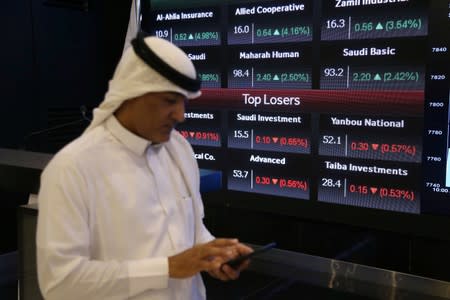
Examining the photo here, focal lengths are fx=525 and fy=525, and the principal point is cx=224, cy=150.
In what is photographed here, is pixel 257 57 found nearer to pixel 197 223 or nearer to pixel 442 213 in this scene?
pixel 442 213

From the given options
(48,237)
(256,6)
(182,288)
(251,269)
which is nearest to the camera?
(48,237)

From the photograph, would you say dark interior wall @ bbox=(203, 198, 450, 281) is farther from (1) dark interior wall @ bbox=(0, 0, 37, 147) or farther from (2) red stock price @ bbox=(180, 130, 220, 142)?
(1) dark interior wall @ bbox=(0, 0, 37, 147)

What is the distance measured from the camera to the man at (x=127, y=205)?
3.84 ft

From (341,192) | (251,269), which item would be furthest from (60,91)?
(341,192)

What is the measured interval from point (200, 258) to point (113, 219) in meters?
0.23

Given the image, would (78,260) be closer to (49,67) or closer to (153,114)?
(153,114)

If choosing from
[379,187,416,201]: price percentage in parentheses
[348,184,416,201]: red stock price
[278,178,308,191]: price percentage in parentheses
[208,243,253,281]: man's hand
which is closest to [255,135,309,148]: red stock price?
[278,178,308,191]: price percentage in parentheses

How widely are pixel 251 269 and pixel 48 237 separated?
7.37 feet

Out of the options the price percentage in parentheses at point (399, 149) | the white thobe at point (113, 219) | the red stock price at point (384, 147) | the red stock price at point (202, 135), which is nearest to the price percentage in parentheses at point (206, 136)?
the red stock price at point (202, 135)

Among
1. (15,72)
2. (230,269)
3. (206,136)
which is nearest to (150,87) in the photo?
(230,269)

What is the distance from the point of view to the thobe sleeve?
1.15 metres

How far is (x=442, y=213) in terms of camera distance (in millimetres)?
2395

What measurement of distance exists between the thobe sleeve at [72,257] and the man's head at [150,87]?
19cm

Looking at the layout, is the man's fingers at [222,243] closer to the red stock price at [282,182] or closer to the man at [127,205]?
the man at [127,205]
